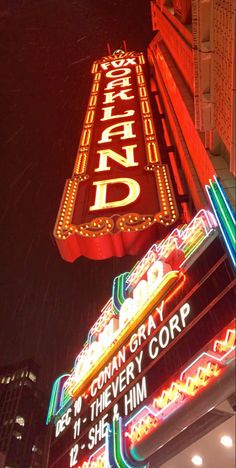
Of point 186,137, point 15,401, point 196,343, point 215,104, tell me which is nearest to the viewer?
point 196,343

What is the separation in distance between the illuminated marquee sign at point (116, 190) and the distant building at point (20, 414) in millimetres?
58982

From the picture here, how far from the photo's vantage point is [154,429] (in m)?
5.28

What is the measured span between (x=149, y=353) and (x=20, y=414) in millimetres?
72778

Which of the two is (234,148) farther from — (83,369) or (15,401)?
(15,401)

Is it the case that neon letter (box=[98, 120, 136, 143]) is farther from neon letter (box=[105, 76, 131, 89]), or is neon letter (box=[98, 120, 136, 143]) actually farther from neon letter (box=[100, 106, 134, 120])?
neon letter (box=[105, 76, 131, 89])

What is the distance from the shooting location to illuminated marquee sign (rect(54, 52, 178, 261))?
344 inches

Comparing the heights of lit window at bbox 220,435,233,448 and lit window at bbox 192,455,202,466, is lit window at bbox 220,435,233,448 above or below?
above

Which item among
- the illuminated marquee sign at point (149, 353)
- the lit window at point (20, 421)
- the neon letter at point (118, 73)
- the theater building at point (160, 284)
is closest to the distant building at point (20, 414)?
the lit window at point (20, 421)

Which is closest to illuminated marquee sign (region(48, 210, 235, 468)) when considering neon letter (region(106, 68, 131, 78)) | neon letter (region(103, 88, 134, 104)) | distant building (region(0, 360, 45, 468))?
neon letter (region(103, 88, 134, 104))

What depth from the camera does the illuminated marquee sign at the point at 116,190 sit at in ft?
28.7

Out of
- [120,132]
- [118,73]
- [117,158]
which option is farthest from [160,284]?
[118,73]

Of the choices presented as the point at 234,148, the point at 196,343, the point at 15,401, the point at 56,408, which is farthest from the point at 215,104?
the point at 15,401

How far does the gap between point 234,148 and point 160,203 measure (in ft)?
7.29

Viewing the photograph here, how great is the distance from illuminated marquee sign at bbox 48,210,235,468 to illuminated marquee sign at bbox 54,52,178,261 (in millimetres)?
703
